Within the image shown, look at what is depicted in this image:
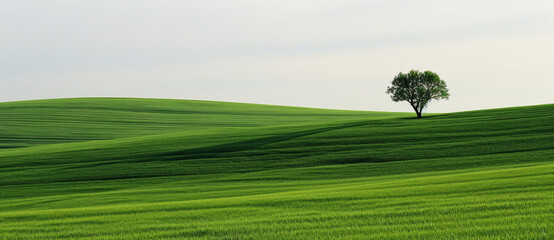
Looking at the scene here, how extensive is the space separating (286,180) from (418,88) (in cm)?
2358

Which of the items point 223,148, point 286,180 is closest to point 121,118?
point 223,148

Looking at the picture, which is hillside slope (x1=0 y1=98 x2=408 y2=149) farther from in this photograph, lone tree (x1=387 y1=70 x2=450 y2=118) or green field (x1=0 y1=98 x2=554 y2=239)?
lone tree (x1=387 y1=70 x2=450 y2=118)

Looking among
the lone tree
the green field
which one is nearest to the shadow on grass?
the green field

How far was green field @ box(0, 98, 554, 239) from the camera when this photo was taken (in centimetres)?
959

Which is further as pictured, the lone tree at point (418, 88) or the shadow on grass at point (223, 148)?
the lone tree at point (418, 88)

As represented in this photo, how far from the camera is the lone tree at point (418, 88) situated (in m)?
44.8

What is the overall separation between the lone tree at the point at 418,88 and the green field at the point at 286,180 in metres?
3.32

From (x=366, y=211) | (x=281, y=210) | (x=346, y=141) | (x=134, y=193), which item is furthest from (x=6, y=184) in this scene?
(x=366, y=211)

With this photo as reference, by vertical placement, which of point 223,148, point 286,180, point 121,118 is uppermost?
point 121,118

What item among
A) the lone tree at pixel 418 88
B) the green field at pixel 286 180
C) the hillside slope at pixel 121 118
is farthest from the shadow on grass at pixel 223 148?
the hillside slope at pixel 121 118

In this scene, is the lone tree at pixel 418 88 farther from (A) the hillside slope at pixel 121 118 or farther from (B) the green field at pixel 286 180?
(A) the hillside slope at pixel 121 118

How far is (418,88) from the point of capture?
44.6 m

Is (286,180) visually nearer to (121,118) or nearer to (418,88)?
(418,88)

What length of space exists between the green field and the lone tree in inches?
131
